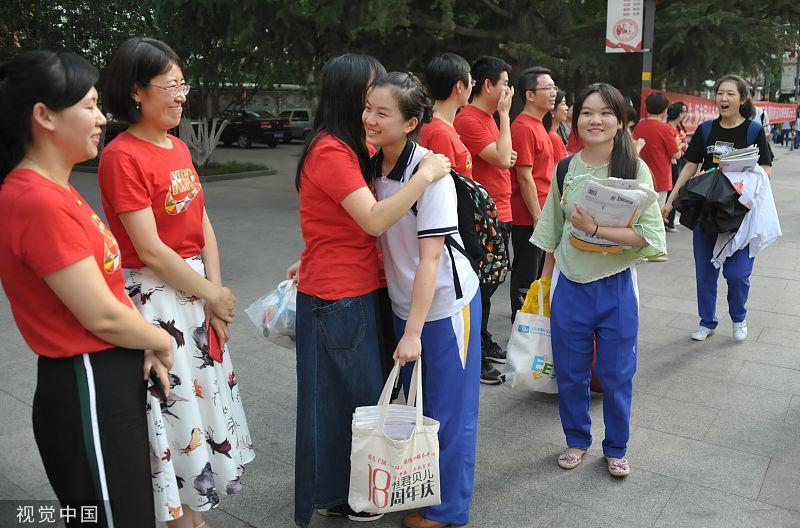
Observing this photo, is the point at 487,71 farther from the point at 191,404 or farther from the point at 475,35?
the point at 475,35

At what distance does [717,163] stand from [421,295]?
340 cm

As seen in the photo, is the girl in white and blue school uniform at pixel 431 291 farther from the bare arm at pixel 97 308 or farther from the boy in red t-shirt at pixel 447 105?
the boy in red t-shirt at pixel 447 105

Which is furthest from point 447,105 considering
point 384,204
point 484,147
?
point 384,204

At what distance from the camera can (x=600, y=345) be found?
121 inches

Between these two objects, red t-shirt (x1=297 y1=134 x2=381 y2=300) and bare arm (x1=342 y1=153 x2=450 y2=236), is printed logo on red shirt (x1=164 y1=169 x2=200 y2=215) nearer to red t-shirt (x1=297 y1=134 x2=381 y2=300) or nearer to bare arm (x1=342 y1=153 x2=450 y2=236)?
red t-shirt (x1=297 y1=134 x2=381 y2=300)

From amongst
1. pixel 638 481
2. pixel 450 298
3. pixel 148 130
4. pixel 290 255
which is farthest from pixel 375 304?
pixel 290 255

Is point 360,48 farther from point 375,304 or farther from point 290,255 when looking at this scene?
point 375,304

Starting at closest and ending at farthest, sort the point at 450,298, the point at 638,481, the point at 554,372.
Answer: the point at 450,298 → the point at 638,481 → the point at 554,372

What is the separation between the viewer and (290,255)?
25.4 feet

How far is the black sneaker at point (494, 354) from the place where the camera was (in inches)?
179

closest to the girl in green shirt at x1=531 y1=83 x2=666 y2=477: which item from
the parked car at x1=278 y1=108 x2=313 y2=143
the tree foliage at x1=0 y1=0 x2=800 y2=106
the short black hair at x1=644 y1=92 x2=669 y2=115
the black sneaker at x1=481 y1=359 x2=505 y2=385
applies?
the black sneaker at x1=481 y1=359 x2=505 y2=385

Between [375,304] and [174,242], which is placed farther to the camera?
[375,304]

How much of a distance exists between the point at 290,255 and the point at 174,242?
5.41 meters

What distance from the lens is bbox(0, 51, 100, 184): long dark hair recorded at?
172cm
